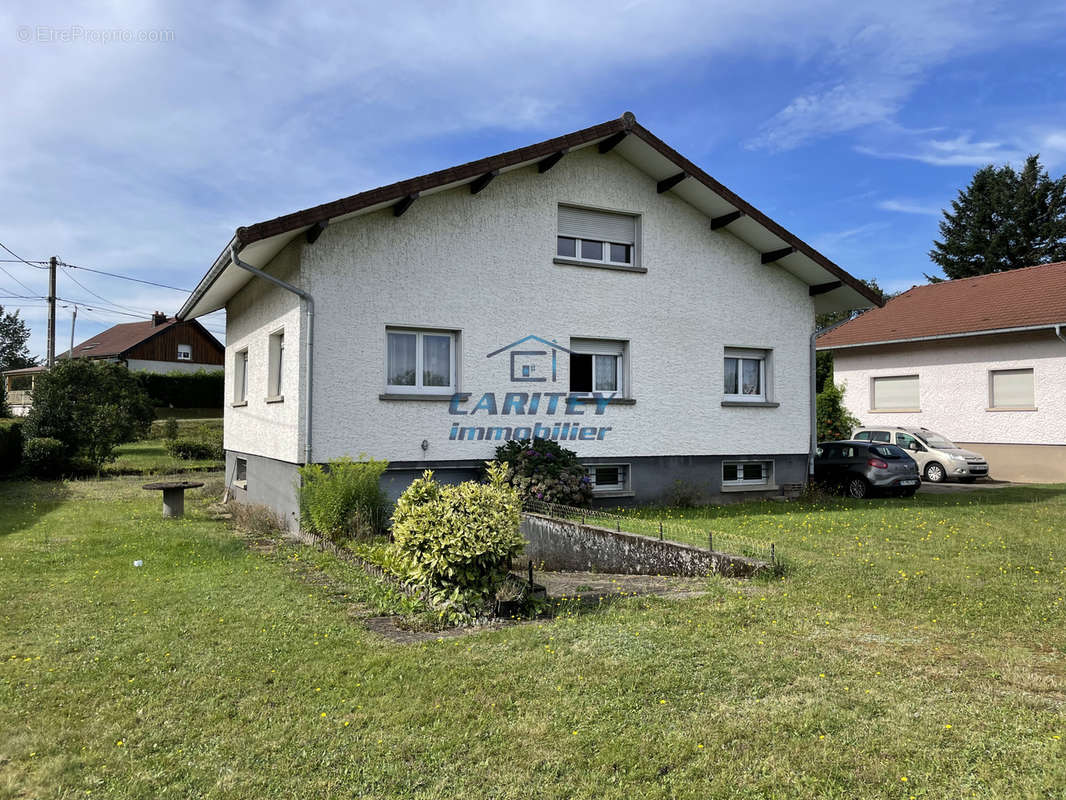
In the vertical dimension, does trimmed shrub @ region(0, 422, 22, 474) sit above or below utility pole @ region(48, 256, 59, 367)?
below

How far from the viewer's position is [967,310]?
77.8 feet

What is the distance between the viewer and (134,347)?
174 ft

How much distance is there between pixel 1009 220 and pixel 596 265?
129 feet

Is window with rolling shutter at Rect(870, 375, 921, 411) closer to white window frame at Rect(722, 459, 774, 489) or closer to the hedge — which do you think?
white window frame at Rect(722, 459, 774, 489)

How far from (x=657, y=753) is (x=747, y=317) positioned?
12348mm

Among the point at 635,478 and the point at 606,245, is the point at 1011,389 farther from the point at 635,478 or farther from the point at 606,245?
the point at 606,245

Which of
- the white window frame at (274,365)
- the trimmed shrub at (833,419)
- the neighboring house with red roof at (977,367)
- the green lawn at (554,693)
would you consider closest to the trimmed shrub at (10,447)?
the white window frame at (274,365)

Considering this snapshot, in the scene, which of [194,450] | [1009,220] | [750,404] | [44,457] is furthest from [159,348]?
[1009,220]

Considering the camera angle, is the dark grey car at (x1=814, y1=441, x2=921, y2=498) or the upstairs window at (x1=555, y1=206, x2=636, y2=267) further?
the dark grey car at (x1=814, y1=441, x2=921, y2=498)

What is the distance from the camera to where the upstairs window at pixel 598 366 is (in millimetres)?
13609

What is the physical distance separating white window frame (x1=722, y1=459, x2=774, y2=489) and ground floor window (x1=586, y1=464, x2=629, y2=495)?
7.36 ft

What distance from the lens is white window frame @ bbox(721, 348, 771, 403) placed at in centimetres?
1505

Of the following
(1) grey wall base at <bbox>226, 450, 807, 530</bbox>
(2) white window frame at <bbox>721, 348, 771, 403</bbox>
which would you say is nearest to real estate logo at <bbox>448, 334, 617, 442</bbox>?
(1) grey wall base at <bbox>226, 450, 807, 530</bbox>

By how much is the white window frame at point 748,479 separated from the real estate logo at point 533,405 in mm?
3037
